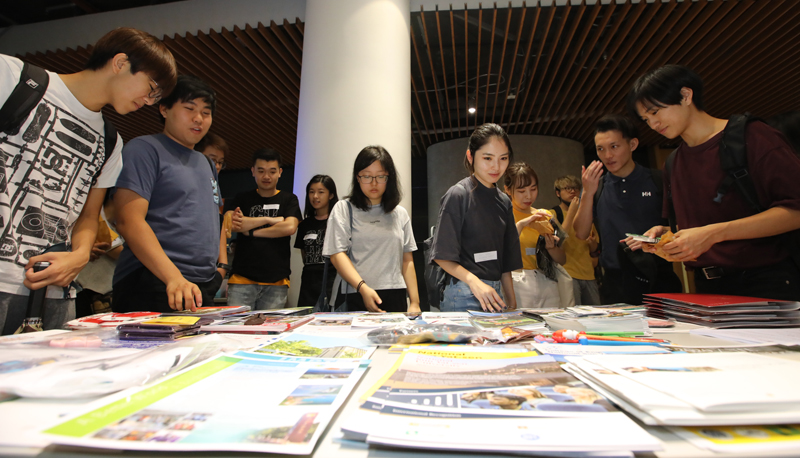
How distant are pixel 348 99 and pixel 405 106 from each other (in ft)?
1.52

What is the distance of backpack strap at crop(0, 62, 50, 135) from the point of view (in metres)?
1.05

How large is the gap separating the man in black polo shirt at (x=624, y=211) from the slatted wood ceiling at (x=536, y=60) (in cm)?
250

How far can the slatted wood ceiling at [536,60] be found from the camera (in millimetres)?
4062

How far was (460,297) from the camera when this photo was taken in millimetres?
1621

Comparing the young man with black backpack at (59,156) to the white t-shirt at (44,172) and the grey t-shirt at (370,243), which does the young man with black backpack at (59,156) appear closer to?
the white t-shirt at (44,172)

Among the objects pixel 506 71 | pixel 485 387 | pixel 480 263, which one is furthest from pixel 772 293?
pixel 506 71

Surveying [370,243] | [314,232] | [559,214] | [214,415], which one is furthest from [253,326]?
[559,214]

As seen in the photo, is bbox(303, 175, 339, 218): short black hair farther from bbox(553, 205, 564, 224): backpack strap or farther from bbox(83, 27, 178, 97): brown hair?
bbox(553, 205, 564, 224): backpack strap

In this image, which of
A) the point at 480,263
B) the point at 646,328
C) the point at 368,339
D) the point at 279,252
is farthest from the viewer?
the point at 279,252

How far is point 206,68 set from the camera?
496 cm

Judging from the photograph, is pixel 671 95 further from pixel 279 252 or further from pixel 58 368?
pixel 279 252

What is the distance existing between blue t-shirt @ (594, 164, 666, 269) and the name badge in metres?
0.86

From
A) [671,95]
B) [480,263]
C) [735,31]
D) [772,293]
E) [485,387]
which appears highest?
[735,31]

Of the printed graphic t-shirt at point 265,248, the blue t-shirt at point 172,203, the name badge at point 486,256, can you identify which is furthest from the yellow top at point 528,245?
the blue t-shirt at point 172,203
